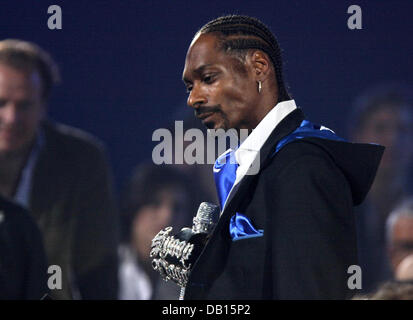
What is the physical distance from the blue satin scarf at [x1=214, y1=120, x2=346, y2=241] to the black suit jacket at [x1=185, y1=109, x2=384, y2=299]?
1 centimetres

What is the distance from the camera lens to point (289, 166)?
1.39 metres

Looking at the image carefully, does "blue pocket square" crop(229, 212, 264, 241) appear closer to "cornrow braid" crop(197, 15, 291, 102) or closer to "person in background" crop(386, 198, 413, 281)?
"cornrow braid" crop(197, 15, 291, 102)

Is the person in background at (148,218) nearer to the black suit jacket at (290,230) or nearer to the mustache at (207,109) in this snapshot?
the mustache at (207,109)

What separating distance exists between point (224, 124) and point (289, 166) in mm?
271

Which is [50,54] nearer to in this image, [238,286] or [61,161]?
[61,161]

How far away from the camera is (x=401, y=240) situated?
270 cm

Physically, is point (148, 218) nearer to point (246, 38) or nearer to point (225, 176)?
point (225, 176)

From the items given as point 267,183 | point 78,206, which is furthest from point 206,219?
point 78,206

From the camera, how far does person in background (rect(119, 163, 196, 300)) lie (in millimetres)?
2730

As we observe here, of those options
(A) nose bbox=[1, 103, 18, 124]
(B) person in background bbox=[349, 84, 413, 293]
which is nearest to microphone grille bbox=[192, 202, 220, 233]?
(B) person in background bbox=[349, 84, 413, 293]

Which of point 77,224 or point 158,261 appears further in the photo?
point 77,224

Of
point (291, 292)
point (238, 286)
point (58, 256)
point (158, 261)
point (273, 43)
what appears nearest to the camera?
point (291, 292)
